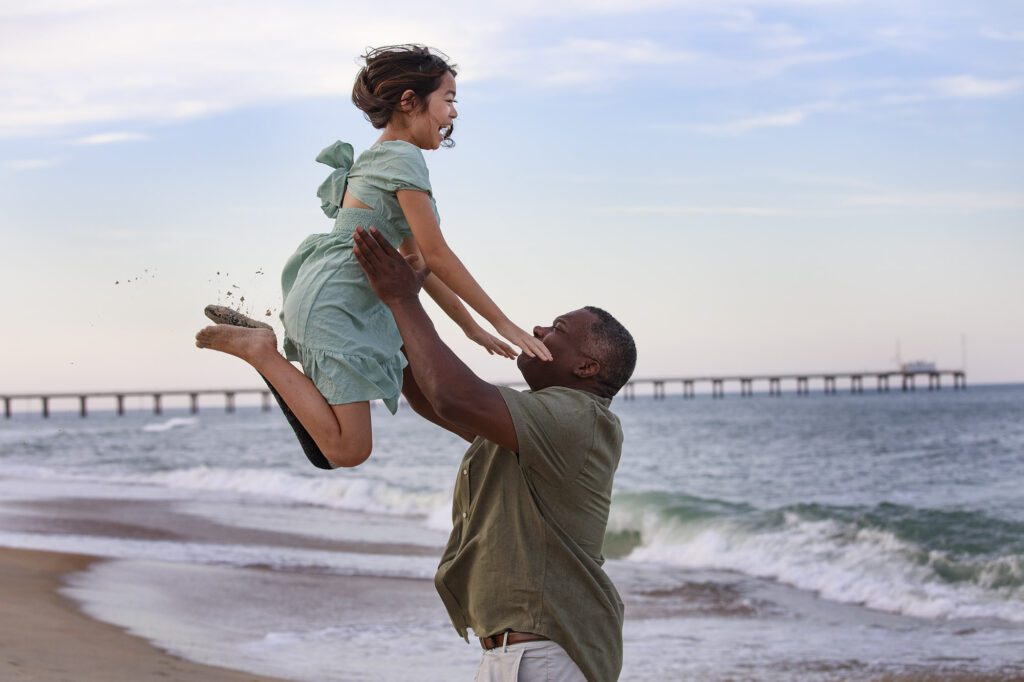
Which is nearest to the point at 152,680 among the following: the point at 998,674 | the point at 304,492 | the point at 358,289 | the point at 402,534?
the point at 358,289

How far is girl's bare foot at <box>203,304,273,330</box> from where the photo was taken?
3490 millimetres

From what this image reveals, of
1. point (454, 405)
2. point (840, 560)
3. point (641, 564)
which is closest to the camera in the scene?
point (454, 405)

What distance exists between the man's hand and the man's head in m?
0.37

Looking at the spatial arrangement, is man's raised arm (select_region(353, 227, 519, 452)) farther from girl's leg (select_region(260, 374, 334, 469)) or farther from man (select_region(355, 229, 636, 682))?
girl's leg (select_region(260, 374, 334, 469))

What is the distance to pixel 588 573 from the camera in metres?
2.81

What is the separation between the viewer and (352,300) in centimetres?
318

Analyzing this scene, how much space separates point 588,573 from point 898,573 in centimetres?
1057

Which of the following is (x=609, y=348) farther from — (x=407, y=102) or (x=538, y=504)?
(x=407, y=102)

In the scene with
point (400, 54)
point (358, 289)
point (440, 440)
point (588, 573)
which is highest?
point (400, 54)

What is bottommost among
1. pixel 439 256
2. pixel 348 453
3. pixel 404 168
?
pixel 348 453

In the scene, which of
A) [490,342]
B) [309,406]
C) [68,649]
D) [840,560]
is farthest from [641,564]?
[309,406]

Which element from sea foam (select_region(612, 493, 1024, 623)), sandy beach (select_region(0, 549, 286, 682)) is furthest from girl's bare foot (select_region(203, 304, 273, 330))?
sea foam (select_region(612, 493, 1024, 623))

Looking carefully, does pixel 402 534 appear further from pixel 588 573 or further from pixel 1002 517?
pixel 588 573

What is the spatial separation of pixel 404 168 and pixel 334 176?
0.99 feet
